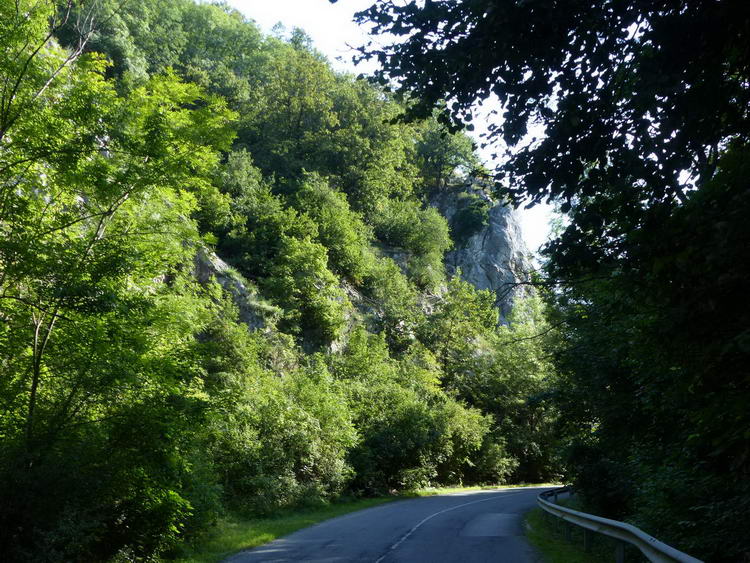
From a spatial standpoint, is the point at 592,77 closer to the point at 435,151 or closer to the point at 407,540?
the point at 407,540

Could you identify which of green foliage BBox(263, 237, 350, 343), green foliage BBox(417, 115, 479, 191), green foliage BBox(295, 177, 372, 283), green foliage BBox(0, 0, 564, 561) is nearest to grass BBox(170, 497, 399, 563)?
green foliage BBox(0, 0, 564, 561)

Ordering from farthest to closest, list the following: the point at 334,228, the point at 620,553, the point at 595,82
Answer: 1. the point at 334,228
2. the point at 620,553
3. the point at 595,82

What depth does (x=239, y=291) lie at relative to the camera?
28.7 metres

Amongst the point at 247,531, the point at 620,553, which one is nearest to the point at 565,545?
the point at 620,553

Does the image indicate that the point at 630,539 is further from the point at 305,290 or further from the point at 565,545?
the point at 305,290

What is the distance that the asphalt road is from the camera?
31.4ft

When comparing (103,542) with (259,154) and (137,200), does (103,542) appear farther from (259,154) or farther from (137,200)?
(259,154)

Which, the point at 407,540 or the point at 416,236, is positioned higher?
the point at 416,236

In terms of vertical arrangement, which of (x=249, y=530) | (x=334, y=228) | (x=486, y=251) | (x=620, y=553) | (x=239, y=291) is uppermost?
(x=486, y=251)

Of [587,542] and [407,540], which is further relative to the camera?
[407,540]

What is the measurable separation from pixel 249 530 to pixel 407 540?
4426mm

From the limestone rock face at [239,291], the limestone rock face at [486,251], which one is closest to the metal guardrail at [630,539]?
the limestone rock face at [239,291]

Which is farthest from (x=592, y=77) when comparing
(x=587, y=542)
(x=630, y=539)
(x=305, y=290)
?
(x=305, y=290)

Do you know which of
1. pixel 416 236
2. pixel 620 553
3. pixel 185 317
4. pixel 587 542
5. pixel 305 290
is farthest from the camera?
pixel 416 236
